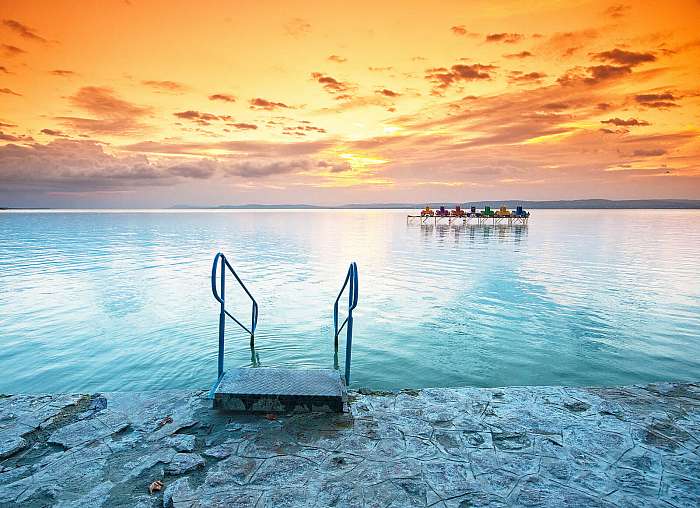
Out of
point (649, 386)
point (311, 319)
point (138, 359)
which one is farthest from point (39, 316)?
point (649, 386)

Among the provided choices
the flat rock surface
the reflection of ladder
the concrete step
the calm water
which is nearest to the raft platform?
the calm water

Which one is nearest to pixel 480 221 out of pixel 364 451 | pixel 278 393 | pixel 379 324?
pixel 379 324

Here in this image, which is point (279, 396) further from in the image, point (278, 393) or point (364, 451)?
point (364, 451)

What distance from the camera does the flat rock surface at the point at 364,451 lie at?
3.93 meters

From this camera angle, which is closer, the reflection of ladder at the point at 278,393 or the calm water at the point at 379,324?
the reflection of ladder at the point at 278,393

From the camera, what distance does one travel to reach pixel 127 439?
4836 millimetres

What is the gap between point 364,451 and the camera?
4574 mm

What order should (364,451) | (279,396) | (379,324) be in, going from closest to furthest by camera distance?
(364,451) < (279,396) < (379,324)

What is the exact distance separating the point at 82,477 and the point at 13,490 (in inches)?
22.6

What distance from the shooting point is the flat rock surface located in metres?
3.93

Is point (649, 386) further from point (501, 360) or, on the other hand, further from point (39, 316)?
point (39, 316)

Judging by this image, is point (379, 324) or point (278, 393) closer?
point (278, 393)

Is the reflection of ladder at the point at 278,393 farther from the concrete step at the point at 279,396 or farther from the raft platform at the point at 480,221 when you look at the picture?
the raft platform at the point at 480,221

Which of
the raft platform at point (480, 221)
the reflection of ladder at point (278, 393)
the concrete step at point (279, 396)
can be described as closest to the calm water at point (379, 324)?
the reflection of ladder at point (278, 393)
